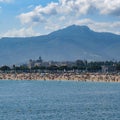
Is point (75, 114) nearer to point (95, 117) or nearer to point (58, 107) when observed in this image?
point (95, 117)

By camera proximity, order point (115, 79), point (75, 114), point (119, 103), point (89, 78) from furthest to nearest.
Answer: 1. point (89, 78)
2. point (115, 79)
3. point (119, 103)
4. point (75, 114)

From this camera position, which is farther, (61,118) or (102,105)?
(102,105)

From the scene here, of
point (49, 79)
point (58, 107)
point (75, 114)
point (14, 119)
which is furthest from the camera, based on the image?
point (49, 79)

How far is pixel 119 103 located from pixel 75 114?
1376cm

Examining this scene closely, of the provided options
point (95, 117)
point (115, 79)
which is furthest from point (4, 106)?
point (115, 79)

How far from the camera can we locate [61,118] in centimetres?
4541

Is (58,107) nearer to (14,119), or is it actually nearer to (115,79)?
(14,119)

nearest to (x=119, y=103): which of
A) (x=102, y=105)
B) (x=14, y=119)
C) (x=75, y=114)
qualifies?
(x=102, y=105)

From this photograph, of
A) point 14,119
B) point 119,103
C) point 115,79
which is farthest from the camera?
point 115,79

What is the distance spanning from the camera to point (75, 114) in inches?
1908

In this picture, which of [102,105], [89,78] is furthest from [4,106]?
[89,78]

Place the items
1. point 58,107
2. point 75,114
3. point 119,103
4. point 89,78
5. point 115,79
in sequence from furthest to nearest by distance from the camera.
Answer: point 89,78
point 115,79
point 119,103
point 58,107
point 75,114

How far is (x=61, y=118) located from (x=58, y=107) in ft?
34.4

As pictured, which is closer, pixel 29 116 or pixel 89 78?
pixel 29 116
